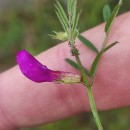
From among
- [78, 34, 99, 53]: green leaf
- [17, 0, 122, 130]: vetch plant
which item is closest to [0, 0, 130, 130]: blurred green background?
[78, 34, 99, 53]: green leaf

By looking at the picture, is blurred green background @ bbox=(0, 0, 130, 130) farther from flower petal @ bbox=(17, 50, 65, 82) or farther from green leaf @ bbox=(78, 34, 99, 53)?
flower petal @ bbox=(17, 50, 65, 82)

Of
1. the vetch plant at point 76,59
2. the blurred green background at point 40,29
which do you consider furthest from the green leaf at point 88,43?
the blurred green background at point 40,29

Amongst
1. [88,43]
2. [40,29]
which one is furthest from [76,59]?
[40,29]

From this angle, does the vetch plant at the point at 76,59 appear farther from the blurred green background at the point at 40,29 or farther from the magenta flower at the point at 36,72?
the blurred green background at the point at 40,29

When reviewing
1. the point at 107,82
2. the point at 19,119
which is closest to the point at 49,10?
the point at 19,119

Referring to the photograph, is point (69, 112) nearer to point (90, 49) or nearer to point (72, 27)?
point (90, 49)
